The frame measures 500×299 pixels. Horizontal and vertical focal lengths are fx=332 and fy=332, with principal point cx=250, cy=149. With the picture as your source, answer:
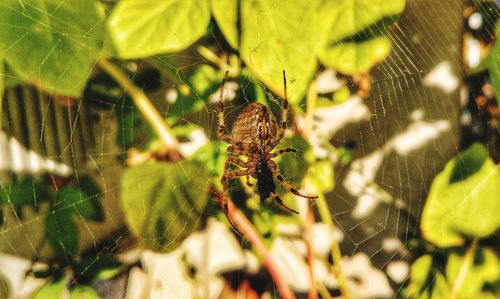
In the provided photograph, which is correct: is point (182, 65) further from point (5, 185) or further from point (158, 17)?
point (5, 185)

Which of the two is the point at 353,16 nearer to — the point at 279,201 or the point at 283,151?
the point at 283,151

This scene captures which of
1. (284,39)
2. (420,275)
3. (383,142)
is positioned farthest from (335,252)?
(284,39)

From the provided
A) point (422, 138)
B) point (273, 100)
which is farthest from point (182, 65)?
point (422, 138)

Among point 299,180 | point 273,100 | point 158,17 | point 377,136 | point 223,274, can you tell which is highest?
point 158,17

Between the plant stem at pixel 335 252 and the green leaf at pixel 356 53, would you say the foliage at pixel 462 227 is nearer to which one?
the plant stem at pixel 335 252

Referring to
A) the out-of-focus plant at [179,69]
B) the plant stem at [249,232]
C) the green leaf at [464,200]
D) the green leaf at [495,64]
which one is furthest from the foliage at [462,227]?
the plant stem at [249,232]

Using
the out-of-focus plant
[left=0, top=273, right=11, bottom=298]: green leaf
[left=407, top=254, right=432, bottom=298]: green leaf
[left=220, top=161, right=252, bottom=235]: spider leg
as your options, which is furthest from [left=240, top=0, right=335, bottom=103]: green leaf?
[left=0, top=273, right=11, bottom=298]: green leaf
